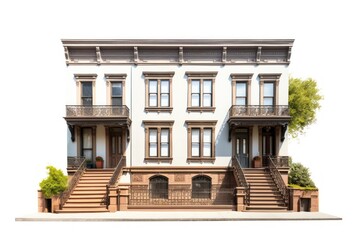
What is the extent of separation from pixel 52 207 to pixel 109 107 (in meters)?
7.31

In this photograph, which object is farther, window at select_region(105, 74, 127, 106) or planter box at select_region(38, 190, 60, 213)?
window at select_region(105, 74, 127, 106)

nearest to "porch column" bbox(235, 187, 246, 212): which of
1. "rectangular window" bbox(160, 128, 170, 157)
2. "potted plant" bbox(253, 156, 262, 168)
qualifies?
"potted plant" bbox(253, 156, 262, 168)

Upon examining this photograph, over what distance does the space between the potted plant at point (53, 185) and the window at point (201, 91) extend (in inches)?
373

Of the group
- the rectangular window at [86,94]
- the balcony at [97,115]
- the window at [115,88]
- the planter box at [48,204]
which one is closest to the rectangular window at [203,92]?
the balcony at [97,115]

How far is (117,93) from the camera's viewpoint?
73.0 feet

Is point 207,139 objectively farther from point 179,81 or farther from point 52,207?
point 52,207

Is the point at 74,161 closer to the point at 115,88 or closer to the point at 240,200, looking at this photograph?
the point at 115,88

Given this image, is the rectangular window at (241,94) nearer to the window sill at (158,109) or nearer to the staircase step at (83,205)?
the window sill at (158,109)

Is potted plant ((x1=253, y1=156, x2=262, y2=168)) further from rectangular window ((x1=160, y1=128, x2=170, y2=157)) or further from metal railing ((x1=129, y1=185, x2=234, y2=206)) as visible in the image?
rectangular window ((x1=160, y1=128, x2=170, y2=157))

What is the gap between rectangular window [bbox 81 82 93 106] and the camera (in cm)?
2211

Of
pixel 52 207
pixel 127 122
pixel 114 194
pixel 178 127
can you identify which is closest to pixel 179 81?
pixel 178 127

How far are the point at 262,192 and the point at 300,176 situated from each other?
419 centimetres

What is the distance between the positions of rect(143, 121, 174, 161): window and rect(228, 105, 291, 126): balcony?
4.41 m

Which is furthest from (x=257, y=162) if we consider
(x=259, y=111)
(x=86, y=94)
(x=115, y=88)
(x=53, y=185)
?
(x=53, y=185)
